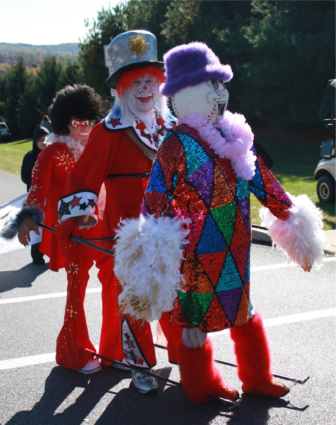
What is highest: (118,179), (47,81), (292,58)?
(47,81)

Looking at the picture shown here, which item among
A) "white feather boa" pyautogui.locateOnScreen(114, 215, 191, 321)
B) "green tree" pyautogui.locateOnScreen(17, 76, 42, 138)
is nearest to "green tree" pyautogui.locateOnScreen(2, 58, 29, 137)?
"green tree" pyautogui.locateOnScreen(17, 76, 42, 138)

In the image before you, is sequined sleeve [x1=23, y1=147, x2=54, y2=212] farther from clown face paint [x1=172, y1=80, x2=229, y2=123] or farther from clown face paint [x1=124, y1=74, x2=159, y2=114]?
clown face paint [x1=172, y1=80, x2=229, y2=123]

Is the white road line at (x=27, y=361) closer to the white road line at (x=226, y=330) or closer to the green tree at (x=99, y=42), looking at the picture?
the white road line at (x=226, y=330)

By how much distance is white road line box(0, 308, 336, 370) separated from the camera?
3.57 metres

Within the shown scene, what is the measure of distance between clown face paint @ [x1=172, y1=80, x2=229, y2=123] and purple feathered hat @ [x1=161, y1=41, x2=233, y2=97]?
3 centimetres

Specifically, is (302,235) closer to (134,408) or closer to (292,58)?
Result: (134,408)

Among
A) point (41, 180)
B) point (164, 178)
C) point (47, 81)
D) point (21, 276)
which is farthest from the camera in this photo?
point (47, 81)

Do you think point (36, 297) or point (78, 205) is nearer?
point (78, 205)

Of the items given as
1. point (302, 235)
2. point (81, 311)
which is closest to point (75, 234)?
point (81, 311)

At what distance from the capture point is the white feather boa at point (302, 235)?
286 cm

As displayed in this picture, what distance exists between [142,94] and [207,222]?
40.0 inches

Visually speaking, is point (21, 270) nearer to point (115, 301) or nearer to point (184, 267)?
point (115, 301)

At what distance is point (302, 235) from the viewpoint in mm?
2857

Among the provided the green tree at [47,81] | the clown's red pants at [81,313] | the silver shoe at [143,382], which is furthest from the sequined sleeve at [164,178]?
the green tree at [47,81]
